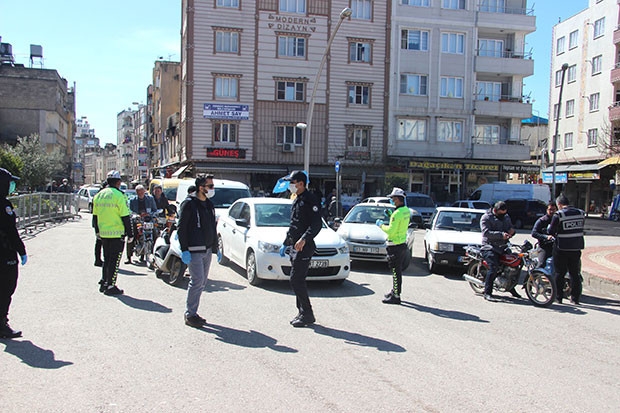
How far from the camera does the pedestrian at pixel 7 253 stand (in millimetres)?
5891

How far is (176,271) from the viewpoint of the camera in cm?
928

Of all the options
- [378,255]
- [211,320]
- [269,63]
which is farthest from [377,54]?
[211,320]

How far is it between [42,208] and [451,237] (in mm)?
14506

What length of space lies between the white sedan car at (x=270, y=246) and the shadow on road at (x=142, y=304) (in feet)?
4.06

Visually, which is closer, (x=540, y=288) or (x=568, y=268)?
(x=540, y=288)

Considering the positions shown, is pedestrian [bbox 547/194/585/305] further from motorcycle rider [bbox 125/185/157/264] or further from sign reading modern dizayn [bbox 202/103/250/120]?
sign reading modern dizayn [bbox 202/103/250/120]

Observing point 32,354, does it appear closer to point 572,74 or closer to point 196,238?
point 196,238

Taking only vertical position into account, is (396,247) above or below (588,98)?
below

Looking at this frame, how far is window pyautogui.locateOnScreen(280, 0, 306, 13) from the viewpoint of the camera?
3747cm

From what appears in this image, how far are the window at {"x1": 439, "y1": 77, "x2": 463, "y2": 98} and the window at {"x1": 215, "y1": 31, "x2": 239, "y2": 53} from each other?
15.0 m

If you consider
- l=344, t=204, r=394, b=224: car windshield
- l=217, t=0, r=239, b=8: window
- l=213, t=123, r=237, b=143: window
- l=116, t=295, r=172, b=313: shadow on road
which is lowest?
l=116, t=295, r=172, b=313: shadow on road

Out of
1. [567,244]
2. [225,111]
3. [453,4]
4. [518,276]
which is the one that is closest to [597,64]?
[453,4]

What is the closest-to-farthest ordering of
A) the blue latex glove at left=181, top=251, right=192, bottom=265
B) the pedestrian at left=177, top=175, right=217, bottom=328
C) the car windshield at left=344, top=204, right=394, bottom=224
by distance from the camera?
the blue latex glove at left=181, top=251, right=192, bottom=265 → the pedestrian at left=177, top=175, right=217, bottom=328 → the car windshield at left=344, top=204, right=394, bottom=224

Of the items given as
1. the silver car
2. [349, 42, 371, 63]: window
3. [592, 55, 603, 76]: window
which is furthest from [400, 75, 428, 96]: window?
the silver car
